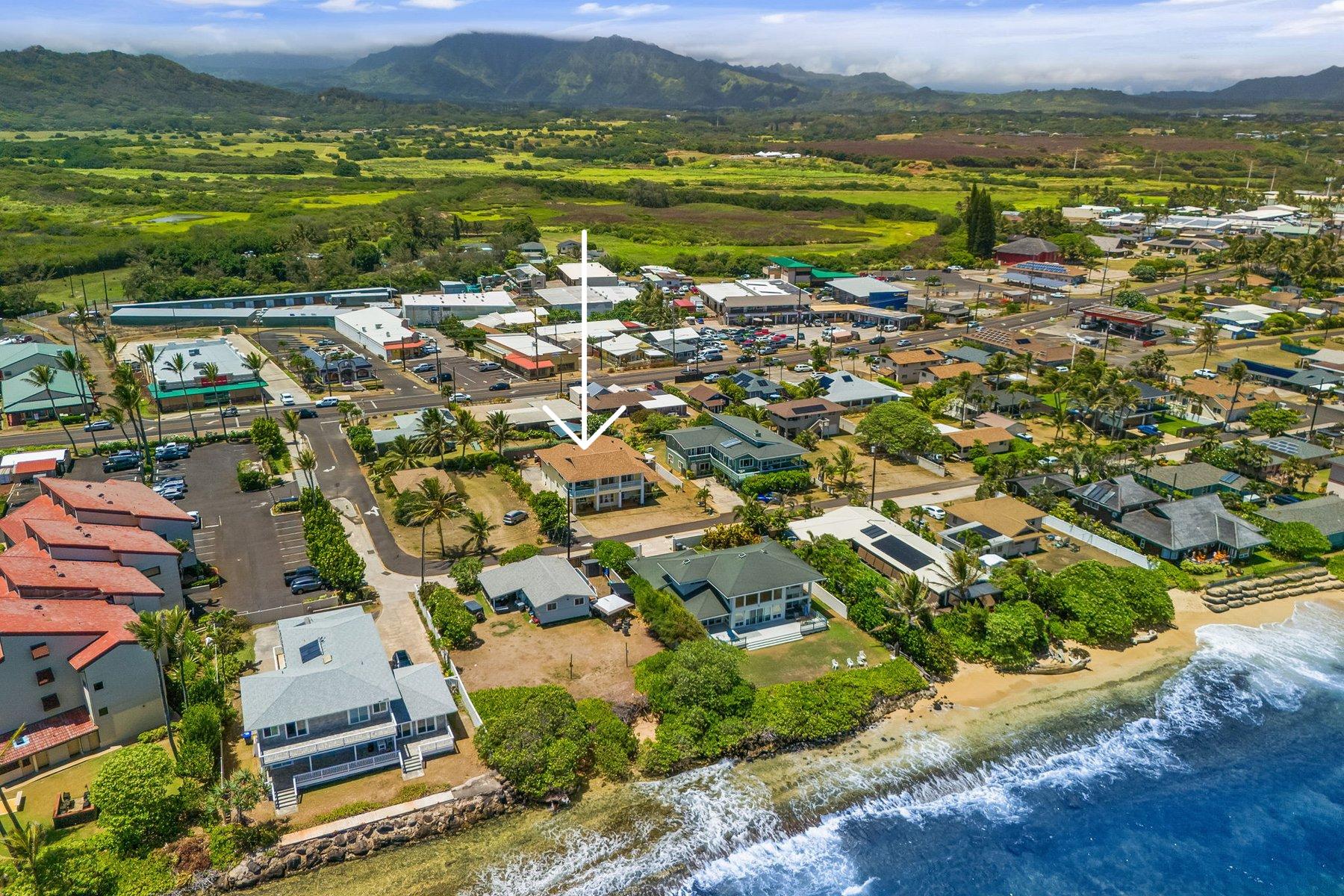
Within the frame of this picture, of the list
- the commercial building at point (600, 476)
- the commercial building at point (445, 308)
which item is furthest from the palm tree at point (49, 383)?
the commercial building at point (445, 308)

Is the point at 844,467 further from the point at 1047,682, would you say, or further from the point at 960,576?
the point at 1047,682

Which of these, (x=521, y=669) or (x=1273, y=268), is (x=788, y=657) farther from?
(x=1273, y=268)

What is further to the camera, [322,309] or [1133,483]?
[322,309]

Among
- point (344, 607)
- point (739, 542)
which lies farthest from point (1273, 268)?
point (344, 607)

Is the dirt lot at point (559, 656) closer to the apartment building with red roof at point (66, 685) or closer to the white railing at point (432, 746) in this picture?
the white railing at point (432, 746)

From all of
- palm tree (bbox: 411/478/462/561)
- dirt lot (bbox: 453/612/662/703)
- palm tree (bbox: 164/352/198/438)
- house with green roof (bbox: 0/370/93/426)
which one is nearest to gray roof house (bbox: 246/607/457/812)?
dirt lot (bbox: 453/612/662/703)

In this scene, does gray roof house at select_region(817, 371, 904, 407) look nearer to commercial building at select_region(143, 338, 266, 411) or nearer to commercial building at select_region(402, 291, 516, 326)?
commercial building at select_region(402, 291, 516, 326)
